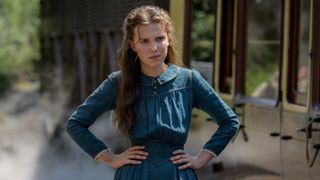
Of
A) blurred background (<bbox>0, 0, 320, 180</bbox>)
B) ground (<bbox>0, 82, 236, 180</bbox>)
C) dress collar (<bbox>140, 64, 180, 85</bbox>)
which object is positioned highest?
dress collar (<bbox>140, 64, 180, 85</bbox>)

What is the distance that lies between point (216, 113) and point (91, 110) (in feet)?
1.58

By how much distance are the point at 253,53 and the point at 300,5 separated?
2.63 m

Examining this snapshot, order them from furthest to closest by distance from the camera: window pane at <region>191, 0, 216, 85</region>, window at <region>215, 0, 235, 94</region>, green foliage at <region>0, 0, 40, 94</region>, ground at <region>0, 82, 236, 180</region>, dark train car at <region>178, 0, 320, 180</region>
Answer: green foliage at <region>0, 0, 40, 94</region>
ground at <region>0, 82, 236, 180</region>
window pane at <region>191, 0, 216, 85</region>
window at <region>215, 0, 235, 94</region>
dark train car at <region>178, 0, 320, 180</region>

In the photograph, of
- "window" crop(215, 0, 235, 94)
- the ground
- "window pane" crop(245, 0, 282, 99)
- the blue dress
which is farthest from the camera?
the ground

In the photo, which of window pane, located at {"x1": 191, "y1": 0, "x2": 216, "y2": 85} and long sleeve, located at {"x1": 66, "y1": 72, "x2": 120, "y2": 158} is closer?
long sleeve, located at {"x1": 66, "y1": 72, "x2": 120, "y2": 158}

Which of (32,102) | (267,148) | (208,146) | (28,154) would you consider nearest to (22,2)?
(32,102)

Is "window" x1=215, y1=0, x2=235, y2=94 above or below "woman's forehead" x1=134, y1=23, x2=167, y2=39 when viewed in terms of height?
below

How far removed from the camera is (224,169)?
612 centimetres

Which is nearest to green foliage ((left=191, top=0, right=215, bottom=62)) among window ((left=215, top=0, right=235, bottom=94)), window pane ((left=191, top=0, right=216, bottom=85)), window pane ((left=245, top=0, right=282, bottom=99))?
window pane ((left=191, top=0, right=216, bottom=85))

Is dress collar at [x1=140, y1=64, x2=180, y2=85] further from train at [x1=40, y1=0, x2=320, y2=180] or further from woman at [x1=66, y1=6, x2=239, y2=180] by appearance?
train at [x1=40, y1=0, x2=320, y2=180]

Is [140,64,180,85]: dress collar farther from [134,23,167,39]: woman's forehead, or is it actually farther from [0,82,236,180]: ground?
[0,82,236,180]: ground

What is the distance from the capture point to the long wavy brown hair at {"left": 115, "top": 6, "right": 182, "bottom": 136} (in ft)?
11.0

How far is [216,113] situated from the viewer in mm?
3406

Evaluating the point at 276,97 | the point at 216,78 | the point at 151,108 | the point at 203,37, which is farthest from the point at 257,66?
the point at 151,108
